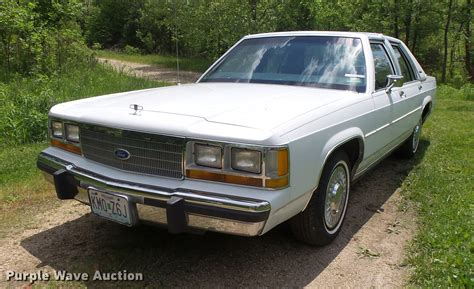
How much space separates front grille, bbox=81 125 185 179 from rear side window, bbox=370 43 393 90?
213cm

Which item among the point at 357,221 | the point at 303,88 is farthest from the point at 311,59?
the point at 357,221

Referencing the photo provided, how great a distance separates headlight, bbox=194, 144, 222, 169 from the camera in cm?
241

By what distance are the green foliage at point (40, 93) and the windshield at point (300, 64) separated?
3172 mm

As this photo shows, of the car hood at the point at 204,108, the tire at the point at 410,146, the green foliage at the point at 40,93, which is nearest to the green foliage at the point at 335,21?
the green foliage at the point at 40,93

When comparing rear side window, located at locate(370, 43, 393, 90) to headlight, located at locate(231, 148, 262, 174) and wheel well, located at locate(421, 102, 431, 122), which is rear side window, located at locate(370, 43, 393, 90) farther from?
headlight, located at locate(231, 148, 262, 174)

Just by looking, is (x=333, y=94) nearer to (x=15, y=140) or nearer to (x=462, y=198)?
(x=462, y=198)

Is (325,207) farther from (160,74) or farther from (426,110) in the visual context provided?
(160,74)

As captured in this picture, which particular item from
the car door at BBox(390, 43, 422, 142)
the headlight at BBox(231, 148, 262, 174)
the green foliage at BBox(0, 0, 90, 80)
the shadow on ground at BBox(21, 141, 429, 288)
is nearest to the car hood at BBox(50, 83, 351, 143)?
the headlight at BBox(231, 148, 262, 174)

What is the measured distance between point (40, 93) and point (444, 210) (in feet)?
21.6

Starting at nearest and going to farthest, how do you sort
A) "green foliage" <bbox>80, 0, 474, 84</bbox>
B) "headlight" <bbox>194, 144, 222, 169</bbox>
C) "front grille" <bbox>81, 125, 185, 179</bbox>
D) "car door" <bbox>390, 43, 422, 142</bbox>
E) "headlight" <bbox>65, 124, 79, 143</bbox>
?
"headlight" <bbox>194, 144, 222, 169</bbox> < "front grille" <bbox>81, 125, 185, 179</bbox> < "headlight" <bbox>65, 124, 79, 143</bbox> < "car door" <bbox>390, 43, 422, 142</bbox> < "green foliage" <bbox>80, 0, 474, 84</bbox>

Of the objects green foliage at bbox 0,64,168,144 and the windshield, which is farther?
green foliage at bbox 0,64,168,144

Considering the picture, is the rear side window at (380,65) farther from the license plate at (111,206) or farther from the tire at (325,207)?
the license plate at (111,206)

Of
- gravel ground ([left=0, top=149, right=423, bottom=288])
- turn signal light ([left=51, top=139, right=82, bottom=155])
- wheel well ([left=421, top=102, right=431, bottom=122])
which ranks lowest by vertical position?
gravel ground ([left=0, top=149, right=423, bottom=288])

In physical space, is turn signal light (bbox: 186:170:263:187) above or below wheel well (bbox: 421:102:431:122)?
above
